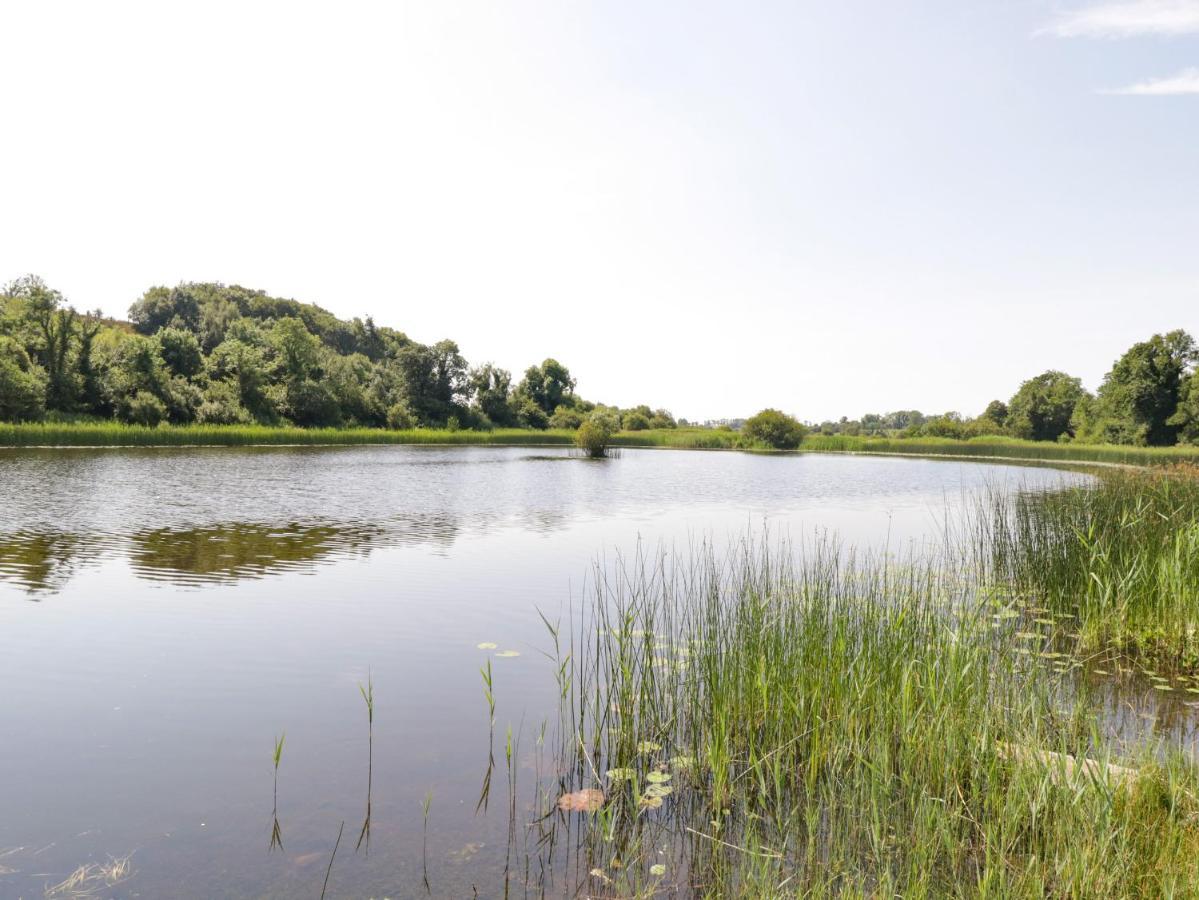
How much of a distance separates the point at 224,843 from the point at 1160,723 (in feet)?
19.2

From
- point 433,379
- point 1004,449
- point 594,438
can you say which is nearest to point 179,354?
point 433,379

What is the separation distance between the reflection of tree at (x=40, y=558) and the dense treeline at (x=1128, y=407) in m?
Result: 57.1

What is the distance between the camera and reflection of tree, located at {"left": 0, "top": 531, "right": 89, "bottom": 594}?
885 centimetres

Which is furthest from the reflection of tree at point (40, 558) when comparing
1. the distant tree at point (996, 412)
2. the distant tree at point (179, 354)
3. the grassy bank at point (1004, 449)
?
the distant tree at point (996, 412)

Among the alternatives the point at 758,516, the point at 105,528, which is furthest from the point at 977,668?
the point at 105,528

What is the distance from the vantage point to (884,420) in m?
143

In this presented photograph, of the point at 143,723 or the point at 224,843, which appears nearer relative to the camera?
the point at 224,843

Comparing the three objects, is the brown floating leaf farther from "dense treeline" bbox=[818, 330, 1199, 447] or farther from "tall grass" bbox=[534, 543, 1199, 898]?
"dense treeline" bbox=[818, 330, 1199, 447]

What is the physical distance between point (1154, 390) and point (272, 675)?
198ft

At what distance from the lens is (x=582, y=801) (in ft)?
12.6

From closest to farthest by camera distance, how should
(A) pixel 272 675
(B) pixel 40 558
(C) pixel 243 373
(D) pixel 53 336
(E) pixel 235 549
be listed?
(A) pixel 272 675
(B) pixel 40 558
(E) pixel 235 549
(D) pixel 53 336
(C) pixel 243 373

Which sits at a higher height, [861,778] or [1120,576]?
[1120,576]

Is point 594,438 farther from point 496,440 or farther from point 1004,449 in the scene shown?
point 1004,449

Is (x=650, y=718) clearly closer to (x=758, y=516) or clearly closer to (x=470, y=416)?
(x=758, y=516)
